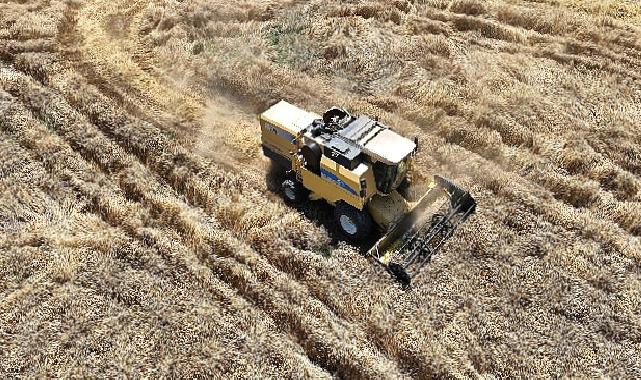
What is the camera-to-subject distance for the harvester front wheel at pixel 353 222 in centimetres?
1141

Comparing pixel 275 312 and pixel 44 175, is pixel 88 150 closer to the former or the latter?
pixel 44 175

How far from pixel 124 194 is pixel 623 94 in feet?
42.5

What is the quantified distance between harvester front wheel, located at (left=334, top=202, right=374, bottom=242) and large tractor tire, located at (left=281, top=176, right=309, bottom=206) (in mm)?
1032

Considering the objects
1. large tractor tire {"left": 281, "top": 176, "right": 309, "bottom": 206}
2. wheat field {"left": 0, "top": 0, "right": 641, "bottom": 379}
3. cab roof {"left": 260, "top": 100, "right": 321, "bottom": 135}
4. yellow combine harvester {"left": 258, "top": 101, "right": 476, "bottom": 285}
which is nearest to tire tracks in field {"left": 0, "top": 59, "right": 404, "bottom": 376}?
wheat field {"left": 0, "top": 0, "right": 641, "bottom": 379}

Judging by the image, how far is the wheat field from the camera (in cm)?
1009

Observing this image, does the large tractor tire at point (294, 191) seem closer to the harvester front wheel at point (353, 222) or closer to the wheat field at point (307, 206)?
the wheat field at point (307, 206)

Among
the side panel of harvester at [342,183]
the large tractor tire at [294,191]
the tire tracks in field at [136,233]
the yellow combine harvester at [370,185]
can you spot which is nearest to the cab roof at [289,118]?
the yellow combine harvester at [370,185]

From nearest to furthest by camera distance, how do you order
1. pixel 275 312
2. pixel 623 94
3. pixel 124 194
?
pixel 275 312 → pixel 124 194 → pixel 623 94

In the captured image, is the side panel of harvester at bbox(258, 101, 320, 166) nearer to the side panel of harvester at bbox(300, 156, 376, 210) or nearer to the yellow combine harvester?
the yellow combine harvester

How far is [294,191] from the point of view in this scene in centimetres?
1240

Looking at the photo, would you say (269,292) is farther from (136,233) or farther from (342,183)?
(136,233)

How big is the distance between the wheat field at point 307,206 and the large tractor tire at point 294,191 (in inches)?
9.3

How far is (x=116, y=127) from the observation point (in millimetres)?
14719

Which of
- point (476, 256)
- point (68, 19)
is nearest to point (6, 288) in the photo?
point (476, 256)
